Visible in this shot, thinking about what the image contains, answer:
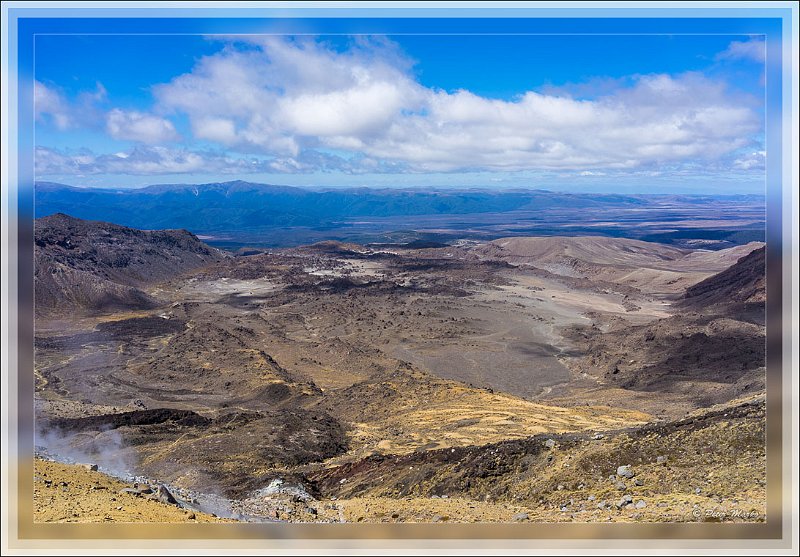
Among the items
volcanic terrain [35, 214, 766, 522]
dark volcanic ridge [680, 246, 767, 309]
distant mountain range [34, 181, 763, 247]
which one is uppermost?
distant mountain range [34, 181, 763, 247]

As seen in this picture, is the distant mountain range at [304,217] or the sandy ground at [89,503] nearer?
the sandy ground at [89,503]

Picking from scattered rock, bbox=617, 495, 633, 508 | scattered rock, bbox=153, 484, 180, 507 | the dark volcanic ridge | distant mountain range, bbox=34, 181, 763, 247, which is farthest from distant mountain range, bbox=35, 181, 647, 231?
the dark volcanic ridge

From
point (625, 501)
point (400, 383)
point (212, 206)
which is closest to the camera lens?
point (625, 501)

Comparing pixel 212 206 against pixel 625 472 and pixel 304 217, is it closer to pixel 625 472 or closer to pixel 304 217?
pixel 304 217

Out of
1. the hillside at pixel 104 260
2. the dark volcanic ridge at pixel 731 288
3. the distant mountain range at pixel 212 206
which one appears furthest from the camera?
the distant mountain range at pixel 212 206

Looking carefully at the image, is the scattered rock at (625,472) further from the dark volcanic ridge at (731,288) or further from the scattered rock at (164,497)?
the dark volcanic ridge at (731,288)

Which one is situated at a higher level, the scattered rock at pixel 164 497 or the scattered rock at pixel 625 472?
the scattered rock at pixel 625 472

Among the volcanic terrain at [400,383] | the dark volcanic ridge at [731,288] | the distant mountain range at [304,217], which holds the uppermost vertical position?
the distant mountain range at [304,217]

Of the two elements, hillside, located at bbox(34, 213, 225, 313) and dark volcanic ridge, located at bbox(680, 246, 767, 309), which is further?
hillside, located at bbox(34, 213, 225, 313)

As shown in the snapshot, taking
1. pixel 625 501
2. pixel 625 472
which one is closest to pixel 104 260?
pixel 625 472

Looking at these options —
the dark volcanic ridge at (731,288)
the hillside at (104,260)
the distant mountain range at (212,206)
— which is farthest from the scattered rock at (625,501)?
the hillside at (104,260)

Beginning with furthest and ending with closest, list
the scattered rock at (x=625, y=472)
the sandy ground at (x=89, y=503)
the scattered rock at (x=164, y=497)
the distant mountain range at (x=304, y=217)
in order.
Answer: the distant mountain range at (x=304, y=217) < the scattered rock at (x=625, y=472) < the scattered rock at (x=164, y=497) < the sandy ground at (x=89, y=503)

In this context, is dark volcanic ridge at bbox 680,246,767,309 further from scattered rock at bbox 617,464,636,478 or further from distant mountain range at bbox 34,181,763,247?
scattered rock at bbox 617,464,636,478

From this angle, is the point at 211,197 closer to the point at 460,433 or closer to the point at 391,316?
the point at 391,316
